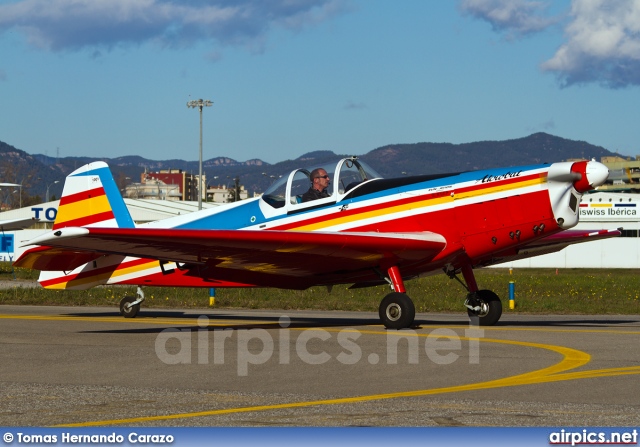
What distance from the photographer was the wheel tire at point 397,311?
14.0 metres

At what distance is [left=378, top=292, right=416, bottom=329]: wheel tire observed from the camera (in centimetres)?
1397

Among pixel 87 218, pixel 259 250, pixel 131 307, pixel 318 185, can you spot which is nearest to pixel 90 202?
pixel 87 218

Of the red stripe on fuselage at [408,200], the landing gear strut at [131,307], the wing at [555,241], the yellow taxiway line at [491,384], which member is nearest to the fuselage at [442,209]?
the red stripe on fuselage at [408,200]

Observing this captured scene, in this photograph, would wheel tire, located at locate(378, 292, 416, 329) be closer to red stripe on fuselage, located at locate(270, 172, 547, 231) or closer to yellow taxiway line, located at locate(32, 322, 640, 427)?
red stripe on fuselage, located at locate(270, 172, 547, 231)

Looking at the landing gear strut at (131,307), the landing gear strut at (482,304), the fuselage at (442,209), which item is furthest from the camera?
the landing gear strut at (131,307)

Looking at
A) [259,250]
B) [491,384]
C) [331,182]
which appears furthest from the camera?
[331,182]

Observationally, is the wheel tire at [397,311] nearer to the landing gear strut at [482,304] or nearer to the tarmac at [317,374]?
the tarmac at [317,374]

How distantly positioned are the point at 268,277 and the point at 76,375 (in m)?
6.01

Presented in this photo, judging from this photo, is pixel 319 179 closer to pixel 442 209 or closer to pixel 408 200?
pixel 408 200

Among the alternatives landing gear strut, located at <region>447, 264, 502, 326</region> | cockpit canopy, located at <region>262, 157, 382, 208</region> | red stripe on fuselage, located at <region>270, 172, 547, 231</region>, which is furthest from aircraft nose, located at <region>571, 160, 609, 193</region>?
cockpit canopy, located at <region>262, 157, 382, 208</region>

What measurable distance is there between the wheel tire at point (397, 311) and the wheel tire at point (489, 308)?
1884 mm

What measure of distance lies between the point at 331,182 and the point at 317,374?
Answer: 5936 mm

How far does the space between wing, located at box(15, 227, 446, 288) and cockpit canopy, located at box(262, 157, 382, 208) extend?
47.2 inches

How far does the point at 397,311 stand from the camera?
1406 centimetres
